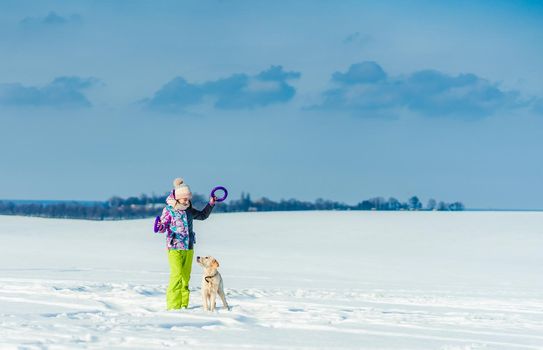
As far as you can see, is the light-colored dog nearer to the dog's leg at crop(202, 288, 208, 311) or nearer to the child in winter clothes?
the dog's leg at crop(202, 288, 208, 311)

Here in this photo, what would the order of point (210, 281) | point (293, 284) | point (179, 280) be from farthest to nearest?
point (293, 284) → point (179, 280) → point (210, 281)

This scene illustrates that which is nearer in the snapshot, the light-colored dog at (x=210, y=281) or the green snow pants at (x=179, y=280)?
the light-colored dog at (x=210, y=281)

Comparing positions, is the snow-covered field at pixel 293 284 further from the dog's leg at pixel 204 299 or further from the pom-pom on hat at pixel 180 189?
the pom-pom on hat at pixel 180 189

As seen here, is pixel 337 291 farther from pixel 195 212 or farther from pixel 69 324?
pixel 69 324

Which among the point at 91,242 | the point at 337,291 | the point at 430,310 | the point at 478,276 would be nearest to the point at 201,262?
the point at 430,310

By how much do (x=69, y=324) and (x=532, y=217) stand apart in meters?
34.2

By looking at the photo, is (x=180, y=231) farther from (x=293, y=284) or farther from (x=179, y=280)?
(x=293, y=284)

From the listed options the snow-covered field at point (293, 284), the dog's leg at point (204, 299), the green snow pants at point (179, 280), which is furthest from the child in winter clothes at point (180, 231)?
the dog's leg at point (204, 299)

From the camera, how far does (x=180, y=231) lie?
12.4 m

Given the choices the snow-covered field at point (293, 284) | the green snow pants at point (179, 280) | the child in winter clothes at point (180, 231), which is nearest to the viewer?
the snow-covered field at point (293, 284)

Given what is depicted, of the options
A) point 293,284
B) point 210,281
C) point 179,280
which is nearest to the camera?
point 210,281

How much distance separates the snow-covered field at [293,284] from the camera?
9.80 meters

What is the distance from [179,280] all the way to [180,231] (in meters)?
0.71

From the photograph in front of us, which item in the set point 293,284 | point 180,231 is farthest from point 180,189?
point 293,284
